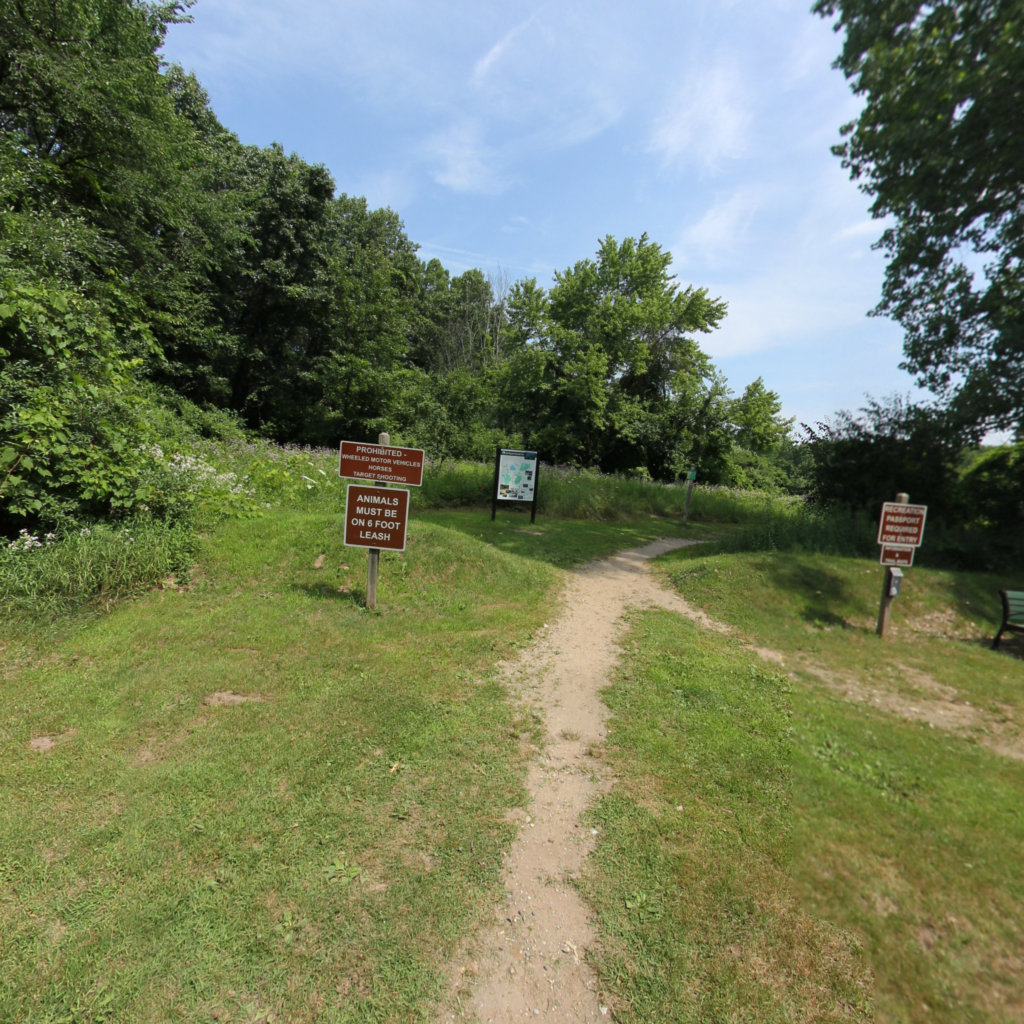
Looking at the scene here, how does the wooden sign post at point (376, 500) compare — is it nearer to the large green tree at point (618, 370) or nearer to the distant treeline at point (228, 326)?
the distant treeline at point (228, 326)

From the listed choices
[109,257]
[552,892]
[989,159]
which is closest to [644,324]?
[989,159]

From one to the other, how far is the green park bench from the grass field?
1160mm

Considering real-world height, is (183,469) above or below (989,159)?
below

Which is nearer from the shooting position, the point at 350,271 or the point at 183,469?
the point at 183,469

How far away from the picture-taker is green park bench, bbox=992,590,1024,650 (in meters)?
6.64

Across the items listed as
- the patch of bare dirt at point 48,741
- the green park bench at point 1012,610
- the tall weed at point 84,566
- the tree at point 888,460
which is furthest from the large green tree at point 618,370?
the patch of bare dirt at point 48,741

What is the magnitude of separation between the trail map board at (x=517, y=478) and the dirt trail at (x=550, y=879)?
741cm

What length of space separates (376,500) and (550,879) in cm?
471

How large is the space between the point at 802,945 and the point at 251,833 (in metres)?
2.68

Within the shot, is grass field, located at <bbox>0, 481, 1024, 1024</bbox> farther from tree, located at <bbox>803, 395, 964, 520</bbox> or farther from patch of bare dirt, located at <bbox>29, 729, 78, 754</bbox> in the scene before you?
tree, located at <bbox>803, 395, 964, 520</bbox>

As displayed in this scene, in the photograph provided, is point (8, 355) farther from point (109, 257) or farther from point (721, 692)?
point (721, 692)

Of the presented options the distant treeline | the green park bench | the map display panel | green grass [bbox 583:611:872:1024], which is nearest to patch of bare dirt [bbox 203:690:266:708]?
green grass [bbox 583:611:872:1024]

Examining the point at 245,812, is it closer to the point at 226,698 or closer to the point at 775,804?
the point at 226,698

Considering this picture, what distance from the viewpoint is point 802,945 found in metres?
1.96
